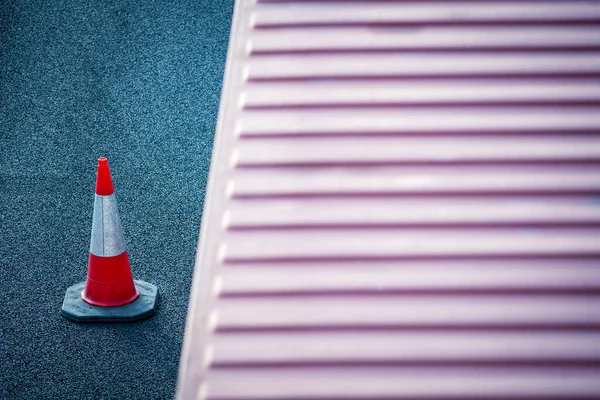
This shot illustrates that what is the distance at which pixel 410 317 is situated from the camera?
1.80 metres

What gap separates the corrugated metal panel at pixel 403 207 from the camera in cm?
173

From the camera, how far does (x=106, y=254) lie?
3686 mm

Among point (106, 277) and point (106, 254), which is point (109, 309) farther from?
point (106, 254)

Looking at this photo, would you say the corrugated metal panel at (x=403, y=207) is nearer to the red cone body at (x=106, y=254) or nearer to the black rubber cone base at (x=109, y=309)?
the red cone body at (x=106, y=254)

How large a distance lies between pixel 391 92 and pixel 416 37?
0.24 metres

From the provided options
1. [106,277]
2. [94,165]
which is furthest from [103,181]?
[94,165]

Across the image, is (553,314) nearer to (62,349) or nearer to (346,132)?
(346,132)

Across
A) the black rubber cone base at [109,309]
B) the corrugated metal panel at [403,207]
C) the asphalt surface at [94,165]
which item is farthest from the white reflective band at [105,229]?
the corrugated metal panel at [403,207]

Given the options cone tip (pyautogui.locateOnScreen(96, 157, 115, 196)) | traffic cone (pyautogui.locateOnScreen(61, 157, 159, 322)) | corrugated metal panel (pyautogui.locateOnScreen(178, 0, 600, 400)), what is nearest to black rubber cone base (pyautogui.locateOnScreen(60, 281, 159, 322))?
traffic cone (pyautogui.locateOnScreen(61, 157, 159, 322))

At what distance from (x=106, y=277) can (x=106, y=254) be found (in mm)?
130

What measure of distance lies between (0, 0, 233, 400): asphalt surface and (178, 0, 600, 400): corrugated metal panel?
5.24ft

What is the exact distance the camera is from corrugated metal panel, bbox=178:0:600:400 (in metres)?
1.73

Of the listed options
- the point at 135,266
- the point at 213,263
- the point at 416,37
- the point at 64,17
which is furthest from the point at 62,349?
the point at 64,17

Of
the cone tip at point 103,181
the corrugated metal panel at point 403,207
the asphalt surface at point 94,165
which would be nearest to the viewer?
the corrugated metal panel at point 403,207
